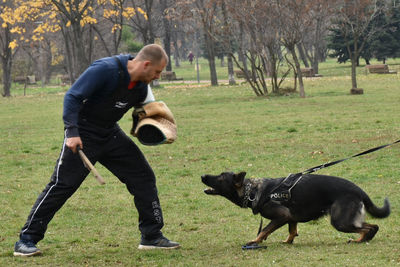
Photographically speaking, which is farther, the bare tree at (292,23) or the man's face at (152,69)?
the bare tree at (292,23)

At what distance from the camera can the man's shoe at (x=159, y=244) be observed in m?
6.95

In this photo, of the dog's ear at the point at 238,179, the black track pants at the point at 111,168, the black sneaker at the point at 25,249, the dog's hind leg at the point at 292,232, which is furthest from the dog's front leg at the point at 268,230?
the black sneaker at the point at 25,249

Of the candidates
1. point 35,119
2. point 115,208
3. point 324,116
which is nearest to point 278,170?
point 115,208

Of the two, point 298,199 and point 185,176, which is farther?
point 185,176

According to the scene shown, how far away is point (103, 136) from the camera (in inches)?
260

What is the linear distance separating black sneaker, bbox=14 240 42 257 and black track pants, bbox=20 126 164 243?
0.05 m

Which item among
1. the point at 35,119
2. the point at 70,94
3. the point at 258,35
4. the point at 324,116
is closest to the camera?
the point at 70,94

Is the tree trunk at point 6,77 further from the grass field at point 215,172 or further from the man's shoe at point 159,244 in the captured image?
the man's shoe at point 159,244

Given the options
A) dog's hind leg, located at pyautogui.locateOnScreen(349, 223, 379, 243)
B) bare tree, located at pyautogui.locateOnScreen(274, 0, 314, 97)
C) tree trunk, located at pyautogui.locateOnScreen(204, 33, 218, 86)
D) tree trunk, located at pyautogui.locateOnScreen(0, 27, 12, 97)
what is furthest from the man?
tree trunk, located at pyautogui.locateOnScreen(0, 27, 12, 97)

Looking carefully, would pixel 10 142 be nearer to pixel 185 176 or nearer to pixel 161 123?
pixel 185 176

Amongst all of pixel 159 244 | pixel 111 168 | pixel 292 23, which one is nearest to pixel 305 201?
pixel 159 244

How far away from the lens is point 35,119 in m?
24.4

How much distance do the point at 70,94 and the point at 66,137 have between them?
1.28 feet

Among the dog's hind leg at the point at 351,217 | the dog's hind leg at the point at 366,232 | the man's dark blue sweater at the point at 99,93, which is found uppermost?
the man's dark blue sweater at the point at 99,93
